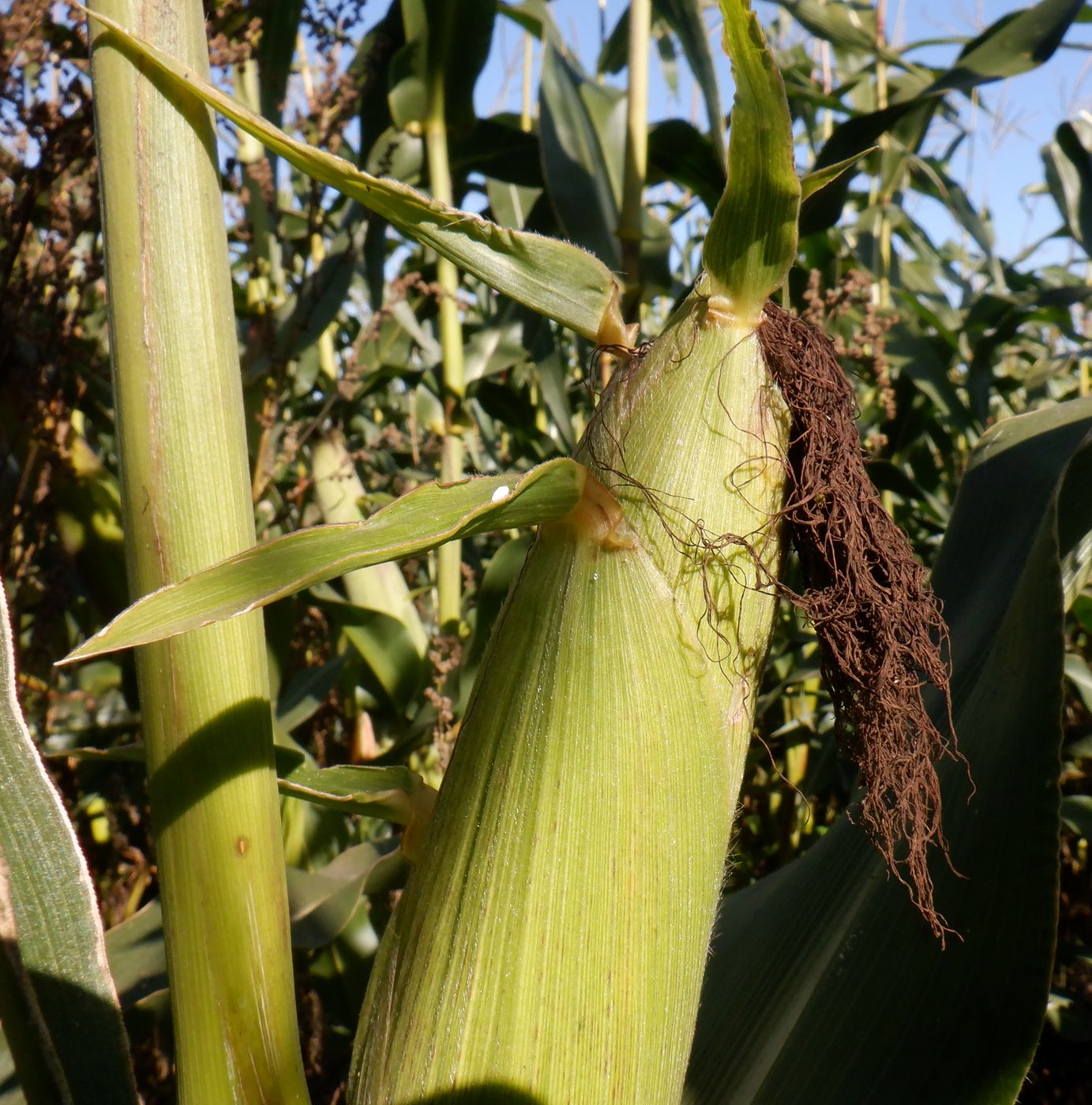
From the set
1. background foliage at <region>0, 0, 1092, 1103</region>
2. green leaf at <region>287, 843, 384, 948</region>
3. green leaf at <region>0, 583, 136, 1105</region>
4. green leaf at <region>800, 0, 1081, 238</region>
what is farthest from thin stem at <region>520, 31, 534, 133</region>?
green leaf at <region>0, 583, 136, 1105</region>

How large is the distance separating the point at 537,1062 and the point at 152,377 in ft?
1.44

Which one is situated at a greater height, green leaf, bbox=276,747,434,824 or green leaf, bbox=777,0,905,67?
green leaf, bbox=777,0,905,67

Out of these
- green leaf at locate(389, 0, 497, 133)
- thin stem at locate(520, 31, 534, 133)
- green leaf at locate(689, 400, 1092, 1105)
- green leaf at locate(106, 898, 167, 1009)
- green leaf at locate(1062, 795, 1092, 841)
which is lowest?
green leaf at locate(1062, 795, 1092, 841)

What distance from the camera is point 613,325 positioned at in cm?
62

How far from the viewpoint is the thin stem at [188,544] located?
0.53 metres

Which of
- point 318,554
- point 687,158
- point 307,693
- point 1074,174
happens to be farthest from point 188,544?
Result: point 1074,174

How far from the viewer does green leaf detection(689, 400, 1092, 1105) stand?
646 mm

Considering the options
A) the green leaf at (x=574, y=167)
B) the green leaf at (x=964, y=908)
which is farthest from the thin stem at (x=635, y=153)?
the green leaf at (x=964, y=908)

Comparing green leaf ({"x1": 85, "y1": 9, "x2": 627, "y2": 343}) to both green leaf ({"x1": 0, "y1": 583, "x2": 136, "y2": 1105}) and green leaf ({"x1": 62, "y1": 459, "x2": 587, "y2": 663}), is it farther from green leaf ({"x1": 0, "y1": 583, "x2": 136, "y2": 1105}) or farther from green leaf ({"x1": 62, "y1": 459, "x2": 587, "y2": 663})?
green leaf ({"x1": 0, "y1": 583, "x2": 136, "y2": 1105})

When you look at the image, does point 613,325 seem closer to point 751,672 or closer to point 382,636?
point 751,672

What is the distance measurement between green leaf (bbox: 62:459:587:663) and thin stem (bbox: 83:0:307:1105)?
0.11m

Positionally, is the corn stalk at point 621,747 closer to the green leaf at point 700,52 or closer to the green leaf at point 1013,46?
the green leaf at point 700,52

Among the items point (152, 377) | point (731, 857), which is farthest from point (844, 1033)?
Result: point (152, 377)

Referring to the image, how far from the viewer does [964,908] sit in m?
0.70
